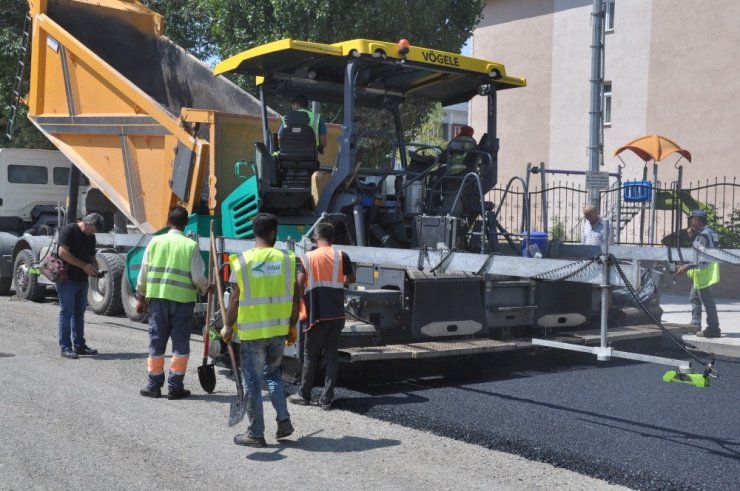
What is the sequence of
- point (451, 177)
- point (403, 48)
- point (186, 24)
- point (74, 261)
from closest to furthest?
point (403, 48) → point (451, 177) → point (74, 261) → point (186, 24)

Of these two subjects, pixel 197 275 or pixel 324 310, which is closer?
pixel 324 310

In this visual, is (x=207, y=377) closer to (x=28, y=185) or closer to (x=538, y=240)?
(x=538, y=240)

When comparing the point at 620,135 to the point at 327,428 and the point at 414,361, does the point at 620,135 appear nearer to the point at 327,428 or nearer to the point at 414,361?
the point at 414,361

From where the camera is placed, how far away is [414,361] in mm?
8016

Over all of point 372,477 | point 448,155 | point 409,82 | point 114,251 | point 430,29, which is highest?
point 430,29

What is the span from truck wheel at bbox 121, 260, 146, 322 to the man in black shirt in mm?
2085

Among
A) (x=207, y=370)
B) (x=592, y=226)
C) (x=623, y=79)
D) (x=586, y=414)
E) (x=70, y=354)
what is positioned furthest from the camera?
(x=623, y=79)

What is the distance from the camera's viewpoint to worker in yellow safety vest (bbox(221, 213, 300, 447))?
18.1ft

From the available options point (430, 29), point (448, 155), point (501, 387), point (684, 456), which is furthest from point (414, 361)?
point (430, 29)

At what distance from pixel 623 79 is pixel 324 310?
15.8 metres

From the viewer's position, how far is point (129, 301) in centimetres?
1091

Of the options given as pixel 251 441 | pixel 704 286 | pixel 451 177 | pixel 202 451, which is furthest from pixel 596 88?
pixel 202 451

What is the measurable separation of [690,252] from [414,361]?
2.94m

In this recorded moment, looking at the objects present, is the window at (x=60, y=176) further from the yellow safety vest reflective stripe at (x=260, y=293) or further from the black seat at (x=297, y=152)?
the yellow safety vest reflective stripe at (x=260, y=293)
